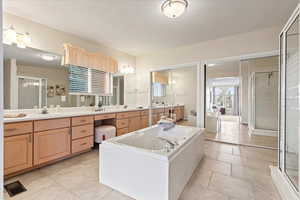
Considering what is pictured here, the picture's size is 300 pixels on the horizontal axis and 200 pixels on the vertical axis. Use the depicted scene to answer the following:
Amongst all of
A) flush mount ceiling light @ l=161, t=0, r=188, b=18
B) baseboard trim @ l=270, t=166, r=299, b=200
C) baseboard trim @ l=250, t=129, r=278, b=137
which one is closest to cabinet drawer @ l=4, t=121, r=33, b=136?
flush mount ceiling light @ l=161, t=0, r=188, b=18

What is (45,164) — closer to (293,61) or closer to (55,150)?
(55,150)

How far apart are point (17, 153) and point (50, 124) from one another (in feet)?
1.60

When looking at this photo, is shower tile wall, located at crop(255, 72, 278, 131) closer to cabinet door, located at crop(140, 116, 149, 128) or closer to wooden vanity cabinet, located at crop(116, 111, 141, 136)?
cabinet door, located at crop(140, 116, 149, 128)

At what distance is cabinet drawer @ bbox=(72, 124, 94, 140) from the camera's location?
2383mm

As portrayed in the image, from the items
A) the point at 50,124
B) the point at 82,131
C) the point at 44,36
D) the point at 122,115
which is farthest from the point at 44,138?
the point at 44,36

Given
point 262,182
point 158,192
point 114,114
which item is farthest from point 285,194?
point 114,114

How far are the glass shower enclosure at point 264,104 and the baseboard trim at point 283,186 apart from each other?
9.33ft

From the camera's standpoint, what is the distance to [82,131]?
2500 mm

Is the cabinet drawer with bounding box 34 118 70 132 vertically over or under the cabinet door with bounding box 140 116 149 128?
over

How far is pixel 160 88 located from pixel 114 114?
1.88 metres

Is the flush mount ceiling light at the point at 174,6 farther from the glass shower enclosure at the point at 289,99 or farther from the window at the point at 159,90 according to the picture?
the window at the point at 159,90

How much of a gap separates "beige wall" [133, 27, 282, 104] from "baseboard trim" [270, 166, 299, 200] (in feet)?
7.41

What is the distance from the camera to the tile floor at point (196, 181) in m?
1.50

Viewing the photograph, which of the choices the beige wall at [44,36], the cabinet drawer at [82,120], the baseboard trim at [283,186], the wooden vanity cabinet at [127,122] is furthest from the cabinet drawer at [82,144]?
the baseboard trim at [283,186]
